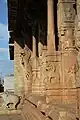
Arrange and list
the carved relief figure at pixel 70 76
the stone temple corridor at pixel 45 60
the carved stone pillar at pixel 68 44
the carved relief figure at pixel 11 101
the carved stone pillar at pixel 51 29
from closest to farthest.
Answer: the stone temple corridor at pixel 45 60 < the carved stone pillar at pixel 68 44 < the carved relief figure at pixel 70 76 < the carved stone pillar at pixel 51 29 < the carved relief figure at pixel 11 101

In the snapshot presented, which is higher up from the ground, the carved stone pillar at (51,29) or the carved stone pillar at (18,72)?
the carved stone pillar at (51,29)

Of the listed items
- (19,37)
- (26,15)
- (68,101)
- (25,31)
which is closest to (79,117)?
(68,101)

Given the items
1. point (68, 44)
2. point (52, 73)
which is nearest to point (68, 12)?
point (68, 44)

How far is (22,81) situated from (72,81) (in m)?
14.5

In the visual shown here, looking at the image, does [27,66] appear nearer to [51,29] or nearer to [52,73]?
[51,29]

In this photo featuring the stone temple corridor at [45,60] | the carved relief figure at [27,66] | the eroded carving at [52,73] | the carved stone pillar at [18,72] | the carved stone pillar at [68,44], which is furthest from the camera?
the carved stone pillar at [18,72]

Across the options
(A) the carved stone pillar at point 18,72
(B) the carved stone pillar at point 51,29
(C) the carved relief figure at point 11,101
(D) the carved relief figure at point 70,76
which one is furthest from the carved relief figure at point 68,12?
(A) the carved stone pillar at point 18,72

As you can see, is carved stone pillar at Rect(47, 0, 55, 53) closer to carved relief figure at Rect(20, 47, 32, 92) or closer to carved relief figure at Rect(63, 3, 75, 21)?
carved relief figure at Rect(63, 3, 75, 21)

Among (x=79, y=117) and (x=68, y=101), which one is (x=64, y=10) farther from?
(x=79, y=117)

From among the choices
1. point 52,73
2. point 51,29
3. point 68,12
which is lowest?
point 52,73

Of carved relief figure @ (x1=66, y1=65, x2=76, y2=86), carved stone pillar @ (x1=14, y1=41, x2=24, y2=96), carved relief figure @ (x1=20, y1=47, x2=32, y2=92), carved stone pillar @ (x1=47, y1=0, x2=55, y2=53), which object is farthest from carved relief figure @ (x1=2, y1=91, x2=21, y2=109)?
carved relief figure @ (x1=66, y1=65, x2=76, y2=86)

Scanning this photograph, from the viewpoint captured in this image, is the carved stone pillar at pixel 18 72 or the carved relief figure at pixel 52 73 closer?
the carved relief figure at pixel 52 73

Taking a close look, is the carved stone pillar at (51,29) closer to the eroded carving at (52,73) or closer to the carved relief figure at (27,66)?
the eroded carving at (52,73)

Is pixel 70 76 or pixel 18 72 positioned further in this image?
pixel 18 72
